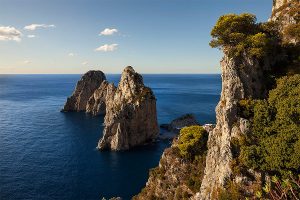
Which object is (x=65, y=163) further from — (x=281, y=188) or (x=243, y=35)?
(x=281, y=188)

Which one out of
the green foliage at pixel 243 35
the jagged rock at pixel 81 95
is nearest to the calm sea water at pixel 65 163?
the jagged rock at pixel 81 95

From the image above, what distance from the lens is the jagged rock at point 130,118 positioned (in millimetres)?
112500

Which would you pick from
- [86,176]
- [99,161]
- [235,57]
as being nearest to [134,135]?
[99,161]

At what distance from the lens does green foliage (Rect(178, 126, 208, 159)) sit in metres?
54.6

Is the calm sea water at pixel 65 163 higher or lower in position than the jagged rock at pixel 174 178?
lower

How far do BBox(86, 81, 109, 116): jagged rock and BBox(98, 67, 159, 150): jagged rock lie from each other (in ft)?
160

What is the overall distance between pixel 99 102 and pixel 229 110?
14184cm

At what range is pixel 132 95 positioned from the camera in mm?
123188

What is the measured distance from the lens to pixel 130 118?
386 feet

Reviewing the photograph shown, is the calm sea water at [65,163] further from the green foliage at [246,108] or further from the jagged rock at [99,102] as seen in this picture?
the green foliage at [246,108]

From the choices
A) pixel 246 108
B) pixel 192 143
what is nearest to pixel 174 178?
pixel 192 143

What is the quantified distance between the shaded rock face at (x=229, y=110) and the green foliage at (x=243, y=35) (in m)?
1.60

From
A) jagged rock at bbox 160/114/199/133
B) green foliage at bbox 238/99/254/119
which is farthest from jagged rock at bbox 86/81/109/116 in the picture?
green foliage at bbox 238/99/254/119

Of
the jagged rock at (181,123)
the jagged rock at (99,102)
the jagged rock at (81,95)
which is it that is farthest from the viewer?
the jagged rock at (81,95)
